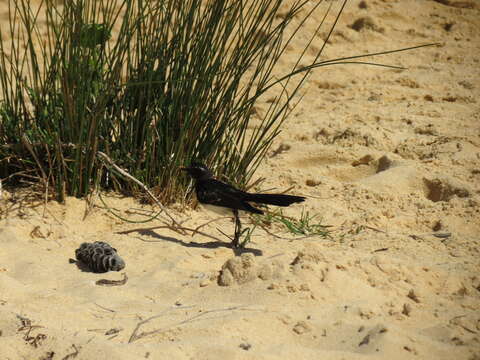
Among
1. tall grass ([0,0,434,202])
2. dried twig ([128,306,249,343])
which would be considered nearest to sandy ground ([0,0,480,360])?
dried twig ([128,306,249,343])

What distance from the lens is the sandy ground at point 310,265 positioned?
2.03 m

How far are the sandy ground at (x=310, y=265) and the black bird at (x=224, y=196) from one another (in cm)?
19

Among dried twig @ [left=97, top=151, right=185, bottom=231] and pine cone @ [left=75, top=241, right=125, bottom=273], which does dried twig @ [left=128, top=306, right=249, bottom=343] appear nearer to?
pine cone @ [left=75, top=241, right=125, bottom=273]

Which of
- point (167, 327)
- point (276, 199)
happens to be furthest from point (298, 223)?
point (167, 327)

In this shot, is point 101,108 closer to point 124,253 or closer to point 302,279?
point 124,253

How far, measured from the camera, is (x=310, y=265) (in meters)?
2.46

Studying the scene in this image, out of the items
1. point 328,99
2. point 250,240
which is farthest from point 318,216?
point 328,99

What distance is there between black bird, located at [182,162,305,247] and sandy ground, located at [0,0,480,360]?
0.19 m

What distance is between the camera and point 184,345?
2.00 meters

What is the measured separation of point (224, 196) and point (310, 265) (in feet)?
2.06

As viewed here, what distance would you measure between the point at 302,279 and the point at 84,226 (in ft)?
3.71

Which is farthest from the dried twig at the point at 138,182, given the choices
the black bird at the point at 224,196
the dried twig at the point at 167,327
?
the dried twig at the point at 167,327

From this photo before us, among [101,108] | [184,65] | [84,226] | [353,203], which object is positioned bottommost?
[84,226]

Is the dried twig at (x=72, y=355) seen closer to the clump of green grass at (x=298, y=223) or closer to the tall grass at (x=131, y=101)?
the tall grass at (x=131, y=101)
